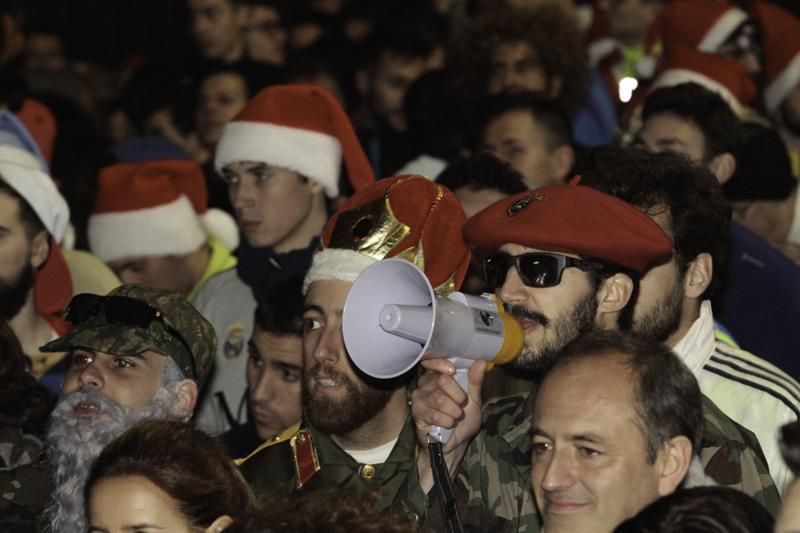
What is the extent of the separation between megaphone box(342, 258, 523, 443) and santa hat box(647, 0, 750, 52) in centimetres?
444

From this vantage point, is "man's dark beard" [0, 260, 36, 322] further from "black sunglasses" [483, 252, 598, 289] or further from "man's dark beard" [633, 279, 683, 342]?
"man's dark beard" [633, 279, 683, 342]

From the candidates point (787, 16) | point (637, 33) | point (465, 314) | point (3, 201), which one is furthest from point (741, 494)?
point (637, 33)

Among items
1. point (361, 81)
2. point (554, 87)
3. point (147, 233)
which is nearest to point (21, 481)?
point (147, 233)

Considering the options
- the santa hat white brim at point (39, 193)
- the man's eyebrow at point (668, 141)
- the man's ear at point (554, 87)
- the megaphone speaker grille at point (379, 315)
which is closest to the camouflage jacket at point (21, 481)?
the megaphone speaker grille at point (379, 315)

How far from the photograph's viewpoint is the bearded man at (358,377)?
4.72m

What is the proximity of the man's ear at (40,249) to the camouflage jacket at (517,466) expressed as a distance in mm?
2362

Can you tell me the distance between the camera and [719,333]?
509 centimetres

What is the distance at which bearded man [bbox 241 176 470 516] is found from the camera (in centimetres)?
472

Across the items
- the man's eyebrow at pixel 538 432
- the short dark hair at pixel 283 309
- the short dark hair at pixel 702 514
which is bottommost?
the short dark hair at pixel 283 309

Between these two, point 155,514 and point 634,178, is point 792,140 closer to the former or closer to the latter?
point 634,178

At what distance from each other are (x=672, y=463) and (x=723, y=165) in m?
3.00

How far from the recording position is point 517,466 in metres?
4.40

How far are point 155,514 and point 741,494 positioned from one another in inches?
59.8

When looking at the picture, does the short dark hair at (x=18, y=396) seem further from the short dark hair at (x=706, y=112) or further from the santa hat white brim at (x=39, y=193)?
the short dark hair at (x=706, y=112)
